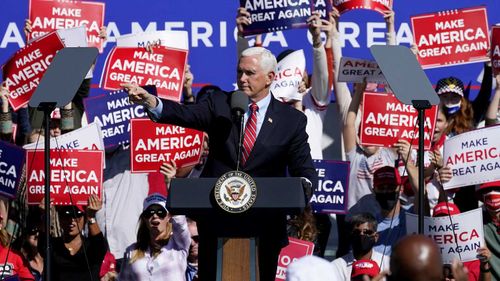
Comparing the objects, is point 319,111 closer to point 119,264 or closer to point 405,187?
point 405,187

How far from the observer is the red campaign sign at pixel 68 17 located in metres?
11.4

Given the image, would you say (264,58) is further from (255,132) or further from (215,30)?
(215,30)

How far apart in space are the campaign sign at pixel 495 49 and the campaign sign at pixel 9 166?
3.87 metres

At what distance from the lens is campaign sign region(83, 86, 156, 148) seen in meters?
10.8

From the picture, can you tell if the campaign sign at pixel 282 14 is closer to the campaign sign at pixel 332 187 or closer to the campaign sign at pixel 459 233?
the campaign sign at pixel 332 187

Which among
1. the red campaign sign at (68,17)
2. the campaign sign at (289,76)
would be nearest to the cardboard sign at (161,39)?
the red campaign sign at (68,17)

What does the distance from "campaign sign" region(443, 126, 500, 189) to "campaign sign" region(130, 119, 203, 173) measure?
6.39 feet

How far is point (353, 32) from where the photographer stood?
12.2m

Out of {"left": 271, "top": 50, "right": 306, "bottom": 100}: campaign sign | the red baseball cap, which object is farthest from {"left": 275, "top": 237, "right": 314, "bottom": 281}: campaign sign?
{"left": 271, "top": 50, "right": 306, "bottom": 100}: campaign sign

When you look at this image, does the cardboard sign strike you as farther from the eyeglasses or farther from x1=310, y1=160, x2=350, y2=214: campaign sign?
the eyeglasses

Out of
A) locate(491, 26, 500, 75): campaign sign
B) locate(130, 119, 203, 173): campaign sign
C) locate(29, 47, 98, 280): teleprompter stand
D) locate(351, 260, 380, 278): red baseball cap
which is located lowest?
locate(351, 260, 380, 278): red baseball cap

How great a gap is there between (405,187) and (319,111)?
103 cm

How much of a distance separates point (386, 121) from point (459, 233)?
4.93 ft

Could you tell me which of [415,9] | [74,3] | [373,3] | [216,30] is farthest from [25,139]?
[415,9]
